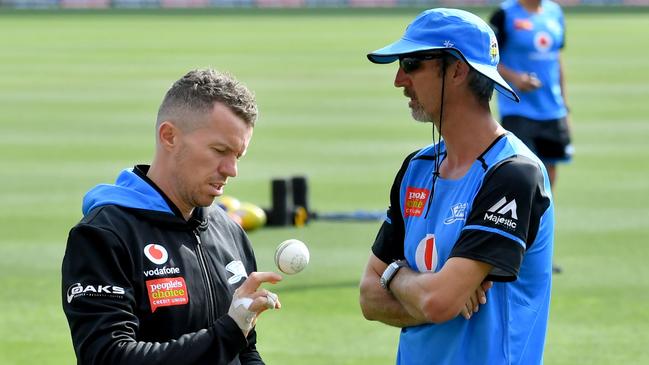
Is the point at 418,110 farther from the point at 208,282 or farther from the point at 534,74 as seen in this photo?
the point at 534,74

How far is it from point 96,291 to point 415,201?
1398 mm

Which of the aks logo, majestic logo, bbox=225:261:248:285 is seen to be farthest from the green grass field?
majestic logo, bbox=225:261:248:285

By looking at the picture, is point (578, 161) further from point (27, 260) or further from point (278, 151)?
point (27, 260)

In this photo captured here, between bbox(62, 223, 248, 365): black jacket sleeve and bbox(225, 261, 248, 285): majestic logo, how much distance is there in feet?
1.32

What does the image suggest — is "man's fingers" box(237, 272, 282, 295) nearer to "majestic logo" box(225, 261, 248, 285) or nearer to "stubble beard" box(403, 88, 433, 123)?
"majestic logo" box(225, 261, 248, 285)

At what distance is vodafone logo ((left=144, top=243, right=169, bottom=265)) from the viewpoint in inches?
171

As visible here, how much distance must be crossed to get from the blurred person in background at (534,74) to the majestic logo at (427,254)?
6.96 metres

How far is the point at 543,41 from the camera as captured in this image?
11.8 m

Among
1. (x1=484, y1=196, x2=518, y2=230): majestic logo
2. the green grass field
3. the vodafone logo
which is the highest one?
(x1=484, y1=196, x2=518, y2=230): majestic logo

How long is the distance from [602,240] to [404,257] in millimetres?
7878

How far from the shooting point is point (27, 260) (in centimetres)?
1184

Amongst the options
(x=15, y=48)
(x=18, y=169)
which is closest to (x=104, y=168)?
(x=18, y=169)

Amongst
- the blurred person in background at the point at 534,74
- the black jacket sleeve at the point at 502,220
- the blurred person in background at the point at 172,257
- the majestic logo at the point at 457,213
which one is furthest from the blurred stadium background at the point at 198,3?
the blurred person in background at the point at 172,257

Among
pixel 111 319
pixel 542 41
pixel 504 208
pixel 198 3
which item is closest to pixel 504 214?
pixel 504 208
